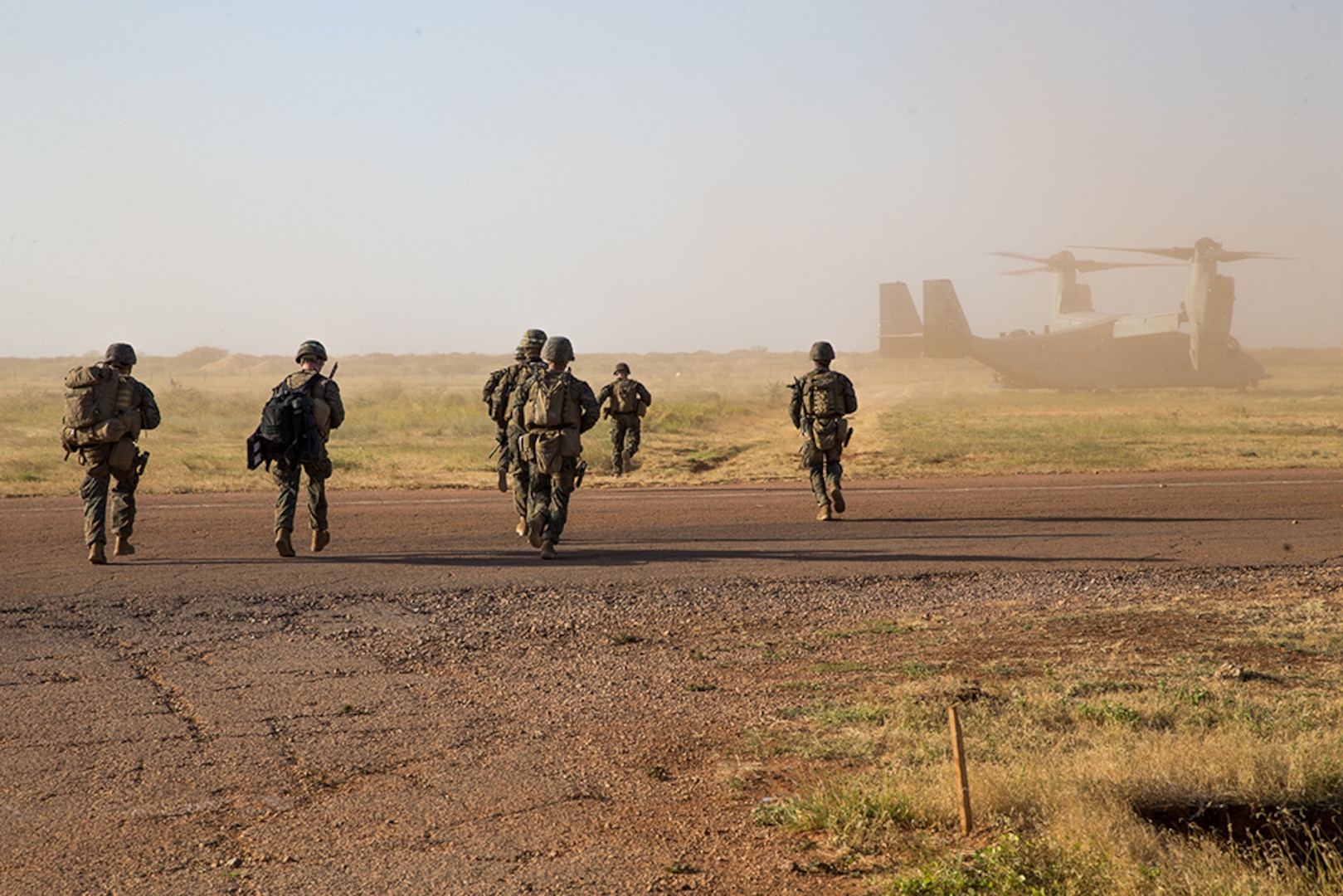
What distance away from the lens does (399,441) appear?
2912cm

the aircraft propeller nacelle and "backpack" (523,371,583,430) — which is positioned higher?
the aircraft propeller nacelle

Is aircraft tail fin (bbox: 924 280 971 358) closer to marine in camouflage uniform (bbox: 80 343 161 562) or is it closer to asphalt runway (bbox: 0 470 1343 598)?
asphalt runway (bbox: 0 470 1343 598)

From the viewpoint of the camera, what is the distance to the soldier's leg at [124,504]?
10312 mm

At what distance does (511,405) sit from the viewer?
36.5 ft

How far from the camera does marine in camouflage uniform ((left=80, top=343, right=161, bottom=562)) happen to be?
33.0 feet

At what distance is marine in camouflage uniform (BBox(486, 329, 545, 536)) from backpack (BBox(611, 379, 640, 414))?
19.8ft

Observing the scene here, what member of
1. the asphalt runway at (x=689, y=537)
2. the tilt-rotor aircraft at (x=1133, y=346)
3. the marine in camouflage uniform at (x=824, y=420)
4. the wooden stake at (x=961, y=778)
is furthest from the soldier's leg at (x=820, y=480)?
the tilt-rotor aircraft at (x=1133, y=346)

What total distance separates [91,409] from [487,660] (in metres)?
5.33

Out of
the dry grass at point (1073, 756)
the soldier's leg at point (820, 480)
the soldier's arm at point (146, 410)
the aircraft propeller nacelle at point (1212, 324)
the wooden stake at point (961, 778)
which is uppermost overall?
the aircraft propeller nacelle at point (1212, 324)

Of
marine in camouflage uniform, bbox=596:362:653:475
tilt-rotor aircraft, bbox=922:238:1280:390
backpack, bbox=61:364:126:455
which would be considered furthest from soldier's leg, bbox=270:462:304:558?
tilt-rotor aircraft, bbox=922:238:1280:390

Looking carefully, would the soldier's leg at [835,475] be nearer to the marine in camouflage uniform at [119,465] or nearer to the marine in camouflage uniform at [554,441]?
the marine in camouflage uniform at [554,441]

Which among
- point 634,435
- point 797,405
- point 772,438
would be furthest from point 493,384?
point 772,438

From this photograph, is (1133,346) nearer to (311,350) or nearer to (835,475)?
(835,475)

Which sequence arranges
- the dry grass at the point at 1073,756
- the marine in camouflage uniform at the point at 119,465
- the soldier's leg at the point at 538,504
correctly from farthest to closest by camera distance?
the soldier's leg at the point at 538,504, the marine in camouflage uniform at the point at 119,465, the dry grass at the point at 1073,756
